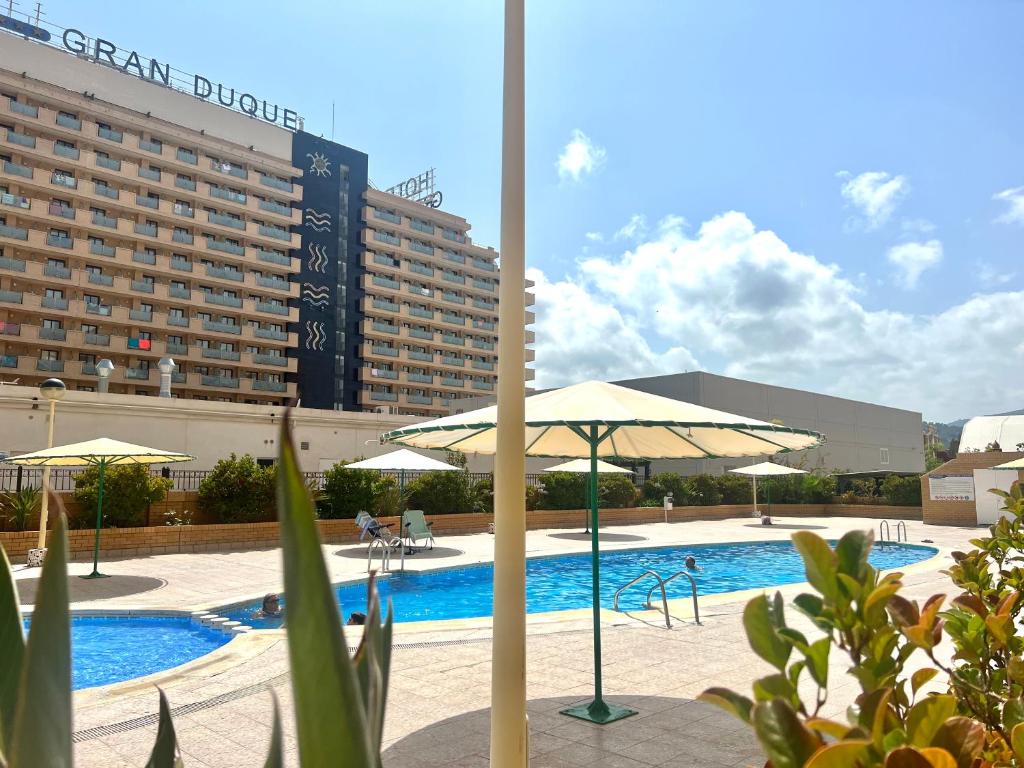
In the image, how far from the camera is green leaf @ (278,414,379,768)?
58 centimetres

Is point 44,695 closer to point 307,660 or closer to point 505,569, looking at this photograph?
point 307,660

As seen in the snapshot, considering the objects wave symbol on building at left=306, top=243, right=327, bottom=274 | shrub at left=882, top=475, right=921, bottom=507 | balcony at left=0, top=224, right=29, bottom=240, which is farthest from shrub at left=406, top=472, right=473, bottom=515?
wave symbol on building at left=306, top=243, right=327, bottom=274

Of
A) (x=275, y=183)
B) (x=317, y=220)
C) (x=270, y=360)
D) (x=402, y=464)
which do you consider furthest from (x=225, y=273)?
(x=402, y=464)

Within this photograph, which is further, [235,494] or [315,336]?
[315,336]

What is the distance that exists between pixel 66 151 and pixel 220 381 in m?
18.9

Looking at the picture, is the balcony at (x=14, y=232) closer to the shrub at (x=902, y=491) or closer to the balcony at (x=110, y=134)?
the balcony at (x=110, y=134)

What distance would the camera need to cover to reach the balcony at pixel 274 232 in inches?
2302

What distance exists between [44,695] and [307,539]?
33 cm

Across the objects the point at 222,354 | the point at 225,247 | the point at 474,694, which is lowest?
the point at 474,694

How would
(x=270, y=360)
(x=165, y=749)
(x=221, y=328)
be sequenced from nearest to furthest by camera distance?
(x=165, y=749) < (x=221, y=328) < (x=270, y=360)

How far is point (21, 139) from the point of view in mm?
46875

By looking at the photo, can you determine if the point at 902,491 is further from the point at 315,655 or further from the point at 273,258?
the point at 273,258

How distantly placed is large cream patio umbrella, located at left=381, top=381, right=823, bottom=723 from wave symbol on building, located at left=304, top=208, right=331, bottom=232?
5926cm

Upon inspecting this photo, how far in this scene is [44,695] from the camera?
67 centimetres
